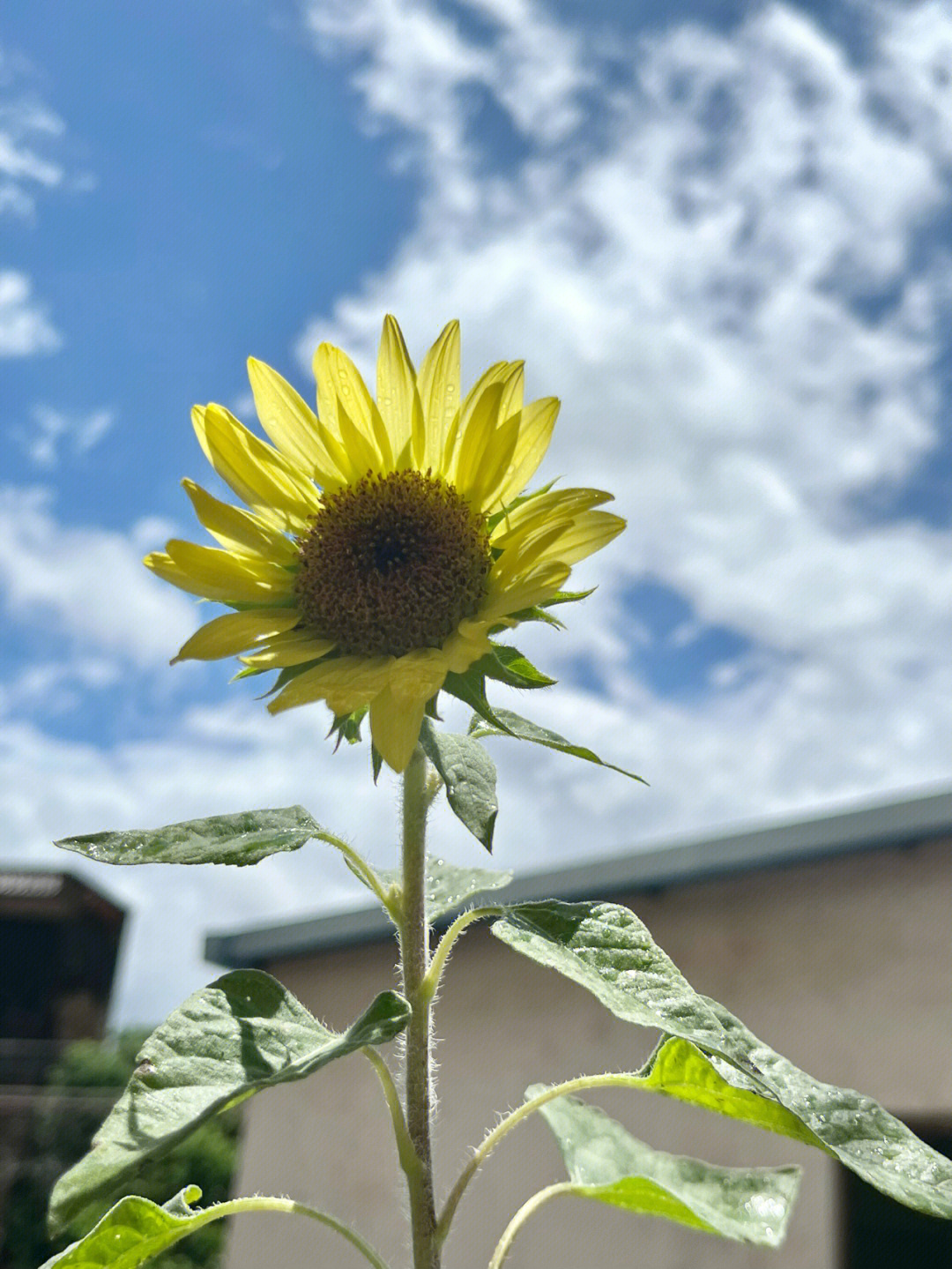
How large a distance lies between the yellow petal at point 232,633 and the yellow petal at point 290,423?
0.14m

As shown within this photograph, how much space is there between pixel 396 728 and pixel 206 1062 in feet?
0.77

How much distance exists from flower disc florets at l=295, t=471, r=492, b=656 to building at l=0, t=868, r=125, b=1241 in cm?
1245

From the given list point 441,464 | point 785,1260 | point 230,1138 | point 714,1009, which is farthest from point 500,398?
point 230,1138

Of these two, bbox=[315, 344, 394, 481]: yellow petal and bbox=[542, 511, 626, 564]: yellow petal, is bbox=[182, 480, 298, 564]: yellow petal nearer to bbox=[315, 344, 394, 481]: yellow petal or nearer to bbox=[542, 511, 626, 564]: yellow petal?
bbox=[315, 344, 394, 481]: yellow petal

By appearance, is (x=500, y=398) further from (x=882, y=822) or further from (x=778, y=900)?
(x=778, y=900)

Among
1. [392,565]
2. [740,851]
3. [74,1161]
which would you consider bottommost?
[74,1161]

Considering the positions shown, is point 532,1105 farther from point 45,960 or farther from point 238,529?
point 45,960

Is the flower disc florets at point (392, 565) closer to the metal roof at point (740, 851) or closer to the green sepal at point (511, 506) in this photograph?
the green sepal at point (511, 506)

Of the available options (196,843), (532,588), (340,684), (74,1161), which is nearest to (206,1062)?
(196,843)

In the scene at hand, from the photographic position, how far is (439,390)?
100 centimetres

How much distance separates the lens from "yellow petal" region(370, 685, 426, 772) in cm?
79

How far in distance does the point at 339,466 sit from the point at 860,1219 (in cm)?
613

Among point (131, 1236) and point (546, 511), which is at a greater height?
point (546, 511)

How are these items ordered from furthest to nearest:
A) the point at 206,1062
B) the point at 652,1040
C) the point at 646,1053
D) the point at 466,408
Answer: the point at 652,1040, the point at 646,1053, the point at 466,408, the point at 206,1062
